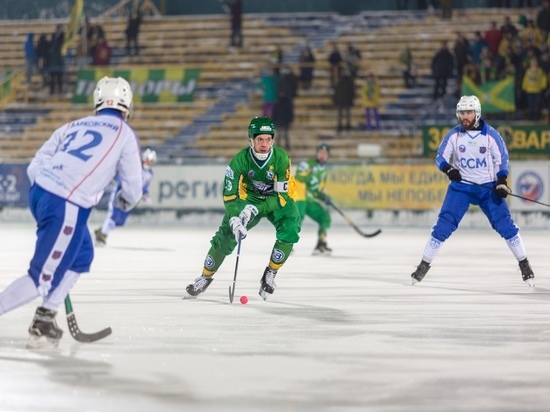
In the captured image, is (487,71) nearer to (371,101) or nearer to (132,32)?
Result: (371,101)

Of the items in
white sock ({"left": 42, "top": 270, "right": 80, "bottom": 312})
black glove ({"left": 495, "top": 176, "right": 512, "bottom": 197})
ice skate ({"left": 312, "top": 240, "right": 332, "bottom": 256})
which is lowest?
ice skate ({"left": 312, "top": 240, "right": 332, "bottom": 256})

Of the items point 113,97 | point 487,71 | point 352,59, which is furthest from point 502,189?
point 352,59

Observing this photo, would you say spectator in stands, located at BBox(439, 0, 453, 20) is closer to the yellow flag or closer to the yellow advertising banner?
the yellow advertising banner

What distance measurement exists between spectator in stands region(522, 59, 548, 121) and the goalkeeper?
9010 mm

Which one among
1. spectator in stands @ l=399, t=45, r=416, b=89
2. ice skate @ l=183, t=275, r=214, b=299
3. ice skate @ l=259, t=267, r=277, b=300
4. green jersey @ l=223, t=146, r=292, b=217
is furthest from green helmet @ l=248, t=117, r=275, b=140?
spectator in stands @ l=399, t=45, r=416, b=89

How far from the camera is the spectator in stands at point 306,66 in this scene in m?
28.7

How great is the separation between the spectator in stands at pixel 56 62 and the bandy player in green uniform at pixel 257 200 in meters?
22.0

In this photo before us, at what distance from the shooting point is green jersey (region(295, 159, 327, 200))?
16559 millimetres

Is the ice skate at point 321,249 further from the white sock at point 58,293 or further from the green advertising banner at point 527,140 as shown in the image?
the white sock at point 58,293

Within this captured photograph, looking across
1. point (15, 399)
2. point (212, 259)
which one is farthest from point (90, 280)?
point (15, 399)

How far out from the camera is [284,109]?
88.0 ft

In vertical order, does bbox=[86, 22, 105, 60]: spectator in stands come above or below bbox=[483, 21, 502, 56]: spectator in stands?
below

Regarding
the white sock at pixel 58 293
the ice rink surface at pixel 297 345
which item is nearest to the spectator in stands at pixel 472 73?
the ice rink surface at pixel 297 345

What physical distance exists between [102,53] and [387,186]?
10.8 metres
